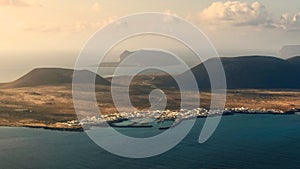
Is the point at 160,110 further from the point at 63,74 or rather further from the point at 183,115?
the point at 63,74

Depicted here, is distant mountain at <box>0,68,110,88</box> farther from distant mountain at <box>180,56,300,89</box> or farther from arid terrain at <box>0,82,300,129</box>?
distant mountain at <box>180,56,300,89</box>

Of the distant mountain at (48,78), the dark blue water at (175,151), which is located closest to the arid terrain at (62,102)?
the dark blue water at (175,151)

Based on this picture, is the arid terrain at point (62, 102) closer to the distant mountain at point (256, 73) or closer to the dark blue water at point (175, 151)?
the dark blue water at point (175, 151)

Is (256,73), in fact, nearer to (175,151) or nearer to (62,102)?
(62,102)

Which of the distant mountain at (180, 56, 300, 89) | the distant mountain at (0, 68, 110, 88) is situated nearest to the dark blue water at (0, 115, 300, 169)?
the distant mountain at (0, 68, 110, 88)

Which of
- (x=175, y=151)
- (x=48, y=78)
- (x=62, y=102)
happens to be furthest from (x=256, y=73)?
(x=175, y=151)

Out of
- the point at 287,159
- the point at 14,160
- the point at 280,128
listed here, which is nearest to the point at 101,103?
the point at 280,128
